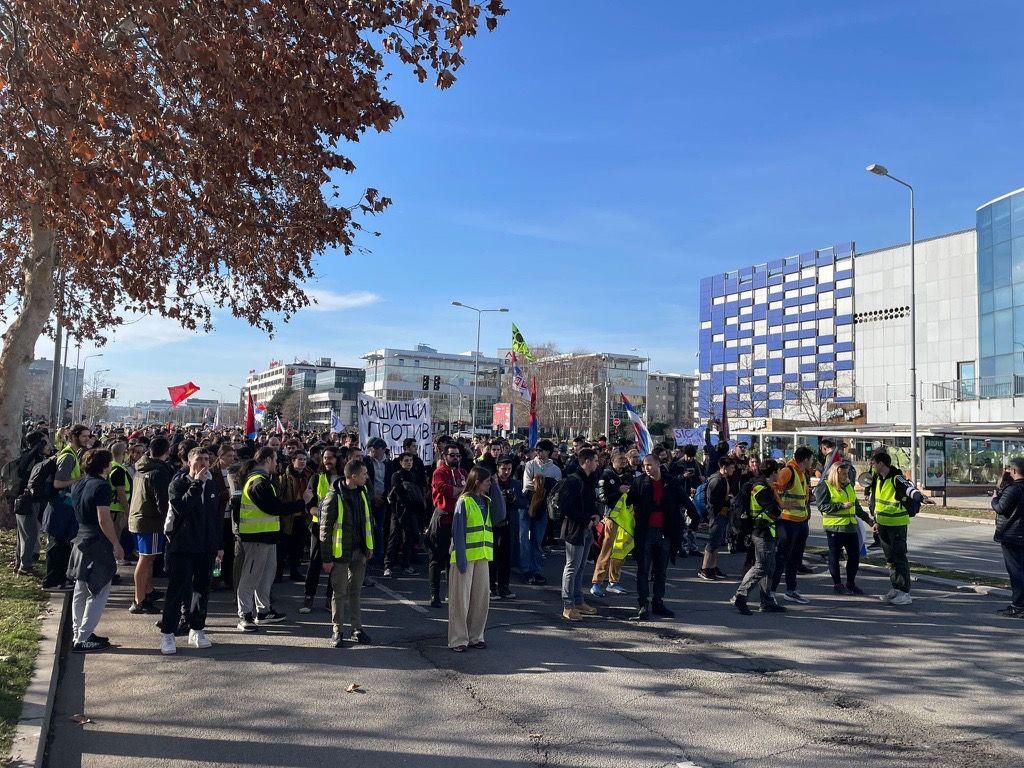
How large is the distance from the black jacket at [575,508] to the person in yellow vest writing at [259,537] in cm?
298

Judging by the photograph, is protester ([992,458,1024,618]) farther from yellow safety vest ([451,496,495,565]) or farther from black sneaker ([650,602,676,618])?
yellow safety vest ([451,496,495,565])

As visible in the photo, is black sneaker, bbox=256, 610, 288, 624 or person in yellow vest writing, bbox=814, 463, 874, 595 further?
person in yellow vest writing, bbox=814, 463, 874, 595

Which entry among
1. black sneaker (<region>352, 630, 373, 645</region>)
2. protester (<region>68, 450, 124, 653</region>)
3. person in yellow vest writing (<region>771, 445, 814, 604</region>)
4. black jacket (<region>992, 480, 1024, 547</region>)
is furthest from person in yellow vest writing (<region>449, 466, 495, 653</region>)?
black jacket (<region>992, 480, 1024, 547</region>)

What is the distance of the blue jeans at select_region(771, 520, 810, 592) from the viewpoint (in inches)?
375

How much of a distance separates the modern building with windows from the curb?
103446 millimetres

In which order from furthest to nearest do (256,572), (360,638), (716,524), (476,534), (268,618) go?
(716,524), (268,618), (256,572), (476,534), (360,638)

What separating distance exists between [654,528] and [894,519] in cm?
335

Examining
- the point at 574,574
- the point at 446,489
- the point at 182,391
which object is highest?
the point at 182,391

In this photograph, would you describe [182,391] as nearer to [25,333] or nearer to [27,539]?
[25,333]

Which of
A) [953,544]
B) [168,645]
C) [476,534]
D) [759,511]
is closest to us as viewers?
[168,645]

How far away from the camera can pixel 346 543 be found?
291 inches

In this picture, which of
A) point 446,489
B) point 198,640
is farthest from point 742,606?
point 198,640

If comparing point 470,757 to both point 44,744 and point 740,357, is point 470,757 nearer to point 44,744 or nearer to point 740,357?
point 44,744

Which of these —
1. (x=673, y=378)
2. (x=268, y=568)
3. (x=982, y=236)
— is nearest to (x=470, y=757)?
(x=268, y=568)
